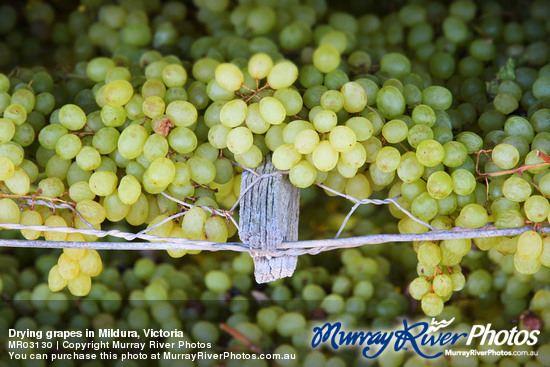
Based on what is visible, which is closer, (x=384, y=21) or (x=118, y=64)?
(x=118, y=64)

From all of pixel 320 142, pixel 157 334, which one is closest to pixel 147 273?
pixel 157 334

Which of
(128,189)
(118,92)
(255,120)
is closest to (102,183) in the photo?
(128,189)

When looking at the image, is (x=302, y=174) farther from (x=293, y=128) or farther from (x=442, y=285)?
(x=442, y=285)

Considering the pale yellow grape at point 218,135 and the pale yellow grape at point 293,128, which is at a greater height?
the pale yellow grape at point 293,128

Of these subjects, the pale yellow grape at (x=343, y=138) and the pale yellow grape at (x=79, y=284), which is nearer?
the pale yellow grape at (x=343, y=138)

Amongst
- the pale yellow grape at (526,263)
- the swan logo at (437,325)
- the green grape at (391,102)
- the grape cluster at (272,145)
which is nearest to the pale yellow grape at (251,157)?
the grape cluster at (272,145)

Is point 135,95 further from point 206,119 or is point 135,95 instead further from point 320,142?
point 320,142

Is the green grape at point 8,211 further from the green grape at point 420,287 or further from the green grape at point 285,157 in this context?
the green grape at point 420,287
